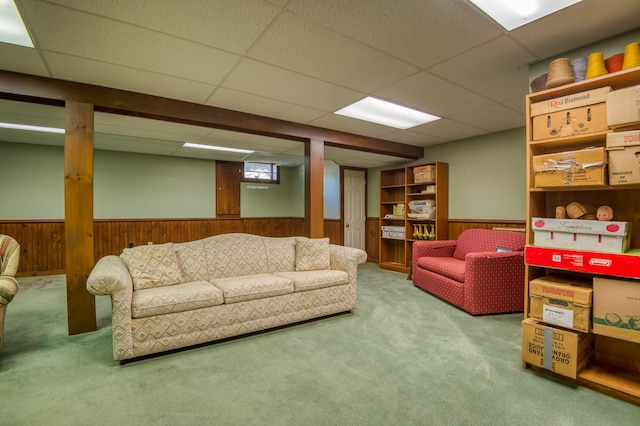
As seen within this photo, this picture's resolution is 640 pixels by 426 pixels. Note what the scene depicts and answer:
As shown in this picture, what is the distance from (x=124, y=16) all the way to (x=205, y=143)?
3.50m

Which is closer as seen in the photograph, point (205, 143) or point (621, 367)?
point (621, 367)

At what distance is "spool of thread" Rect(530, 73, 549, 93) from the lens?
7.42 ft

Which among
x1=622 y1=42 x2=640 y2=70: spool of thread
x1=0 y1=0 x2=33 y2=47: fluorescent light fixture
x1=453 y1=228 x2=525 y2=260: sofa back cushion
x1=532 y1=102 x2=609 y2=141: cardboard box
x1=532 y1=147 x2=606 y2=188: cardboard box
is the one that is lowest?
x1=453 y1=228 x2=525 y2=260: sofa back cushion

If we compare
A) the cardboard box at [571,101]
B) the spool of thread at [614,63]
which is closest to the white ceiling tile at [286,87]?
the cardboard box at [571,101]

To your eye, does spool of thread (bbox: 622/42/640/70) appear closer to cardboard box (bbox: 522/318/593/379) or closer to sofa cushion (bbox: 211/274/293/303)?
cardboard box (bbox: 522/318/593/379)

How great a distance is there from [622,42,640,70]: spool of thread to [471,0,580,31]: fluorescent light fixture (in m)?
0.48

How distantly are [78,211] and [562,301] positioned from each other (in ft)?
13.0

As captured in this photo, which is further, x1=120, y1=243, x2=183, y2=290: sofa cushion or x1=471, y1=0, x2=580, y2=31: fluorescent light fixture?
x1=120, y1=243, x2=183, y2=290: sofa cushion

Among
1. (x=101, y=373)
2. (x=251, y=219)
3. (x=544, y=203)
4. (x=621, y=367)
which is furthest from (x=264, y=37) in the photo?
(x=251, y=219)

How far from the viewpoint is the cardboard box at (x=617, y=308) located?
1.76 m

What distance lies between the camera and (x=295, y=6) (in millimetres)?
Answer: 1779

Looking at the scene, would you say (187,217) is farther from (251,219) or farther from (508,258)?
(508,258)

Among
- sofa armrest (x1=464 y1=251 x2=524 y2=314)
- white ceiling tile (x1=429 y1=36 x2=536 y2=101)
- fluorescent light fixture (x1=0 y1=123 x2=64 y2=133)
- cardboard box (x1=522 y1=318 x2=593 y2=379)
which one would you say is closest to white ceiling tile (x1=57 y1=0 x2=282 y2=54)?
white ceiling tile (x1=429 y1=36 x2=536 y2=101)

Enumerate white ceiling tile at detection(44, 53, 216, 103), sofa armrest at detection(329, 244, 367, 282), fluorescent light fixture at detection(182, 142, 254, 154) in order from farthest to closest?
fluorescent light fixture at detection(182, 142, 254, 154), sofa armrest at detection(329, 244, 367, 282), white ceiling tile at detection(44, 53, 216, 103)
